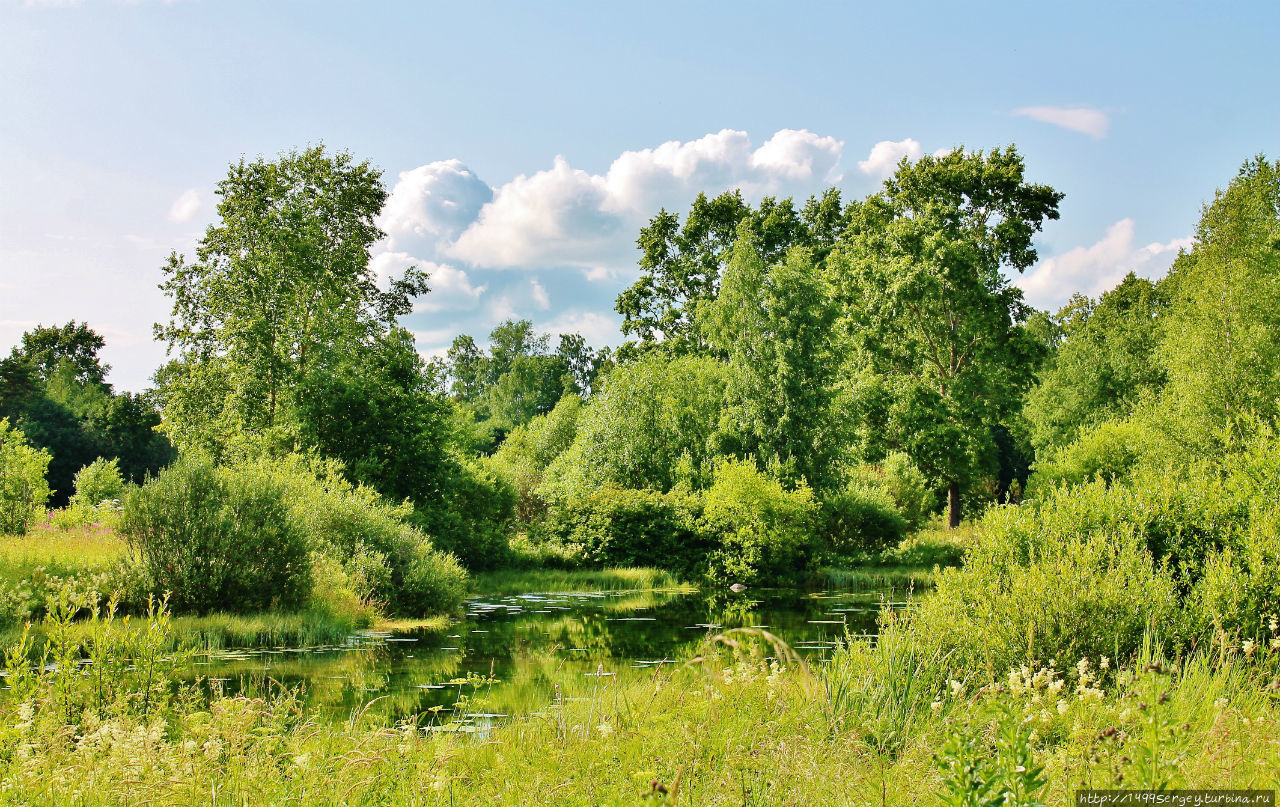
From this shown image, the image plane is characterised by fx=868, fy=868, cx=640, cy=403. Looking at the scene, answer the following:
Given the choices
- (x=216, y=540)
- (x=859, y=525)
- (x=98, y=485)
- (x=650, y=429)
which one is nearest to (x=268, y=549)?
(x=216, y=540)

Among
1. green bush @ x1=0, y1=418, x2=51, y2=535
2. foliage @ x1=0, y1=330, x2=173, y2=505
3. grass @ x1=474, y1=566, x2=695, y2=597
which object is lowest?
grass @ x1=474, y1=566, x2=695, y2=597

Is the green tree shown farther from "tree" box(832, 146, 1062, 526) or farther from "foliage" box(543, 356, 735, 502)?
"foliage" box(543, 356, 735, 502)

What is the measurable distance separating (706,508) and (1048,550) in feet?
56.4

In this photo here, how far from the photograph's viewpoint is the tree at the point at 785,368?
31781mm

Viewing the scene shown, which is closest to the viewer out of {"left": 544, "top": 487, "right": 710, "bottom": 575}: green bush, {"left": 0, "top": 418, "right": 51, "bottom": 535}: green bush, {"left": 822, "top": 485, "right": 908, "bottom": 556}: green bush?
{"left": 0, "top": 418, "right": 51, "bottom": 535}: green bush

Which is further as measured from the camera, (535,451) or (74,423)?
(74,423)

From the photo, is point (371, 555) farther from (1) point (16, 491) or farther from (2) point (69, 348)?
(2) point (69, 348)

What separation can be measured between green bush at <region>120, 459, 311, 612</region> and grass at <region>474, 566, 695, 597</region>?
819 cm

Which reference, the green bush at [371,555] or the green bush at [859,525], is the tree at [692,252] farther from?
the green bush at [371,555]

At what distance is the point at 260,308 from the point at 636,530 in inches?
590

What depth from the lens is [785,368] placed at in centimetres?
3177

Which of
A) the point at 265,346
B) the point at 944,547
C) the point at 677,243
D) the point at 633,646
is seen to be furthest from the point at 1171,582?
the point at 677,243

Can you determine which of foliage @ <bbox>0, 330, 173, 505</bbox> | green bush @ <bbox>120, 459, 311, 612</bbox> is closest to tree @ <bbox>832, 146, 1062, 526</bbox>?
green bush @ <bbox>120, 459, 311, 612</bbox>

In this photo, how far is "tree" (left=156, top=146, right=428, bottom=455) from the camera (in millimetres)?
29109
